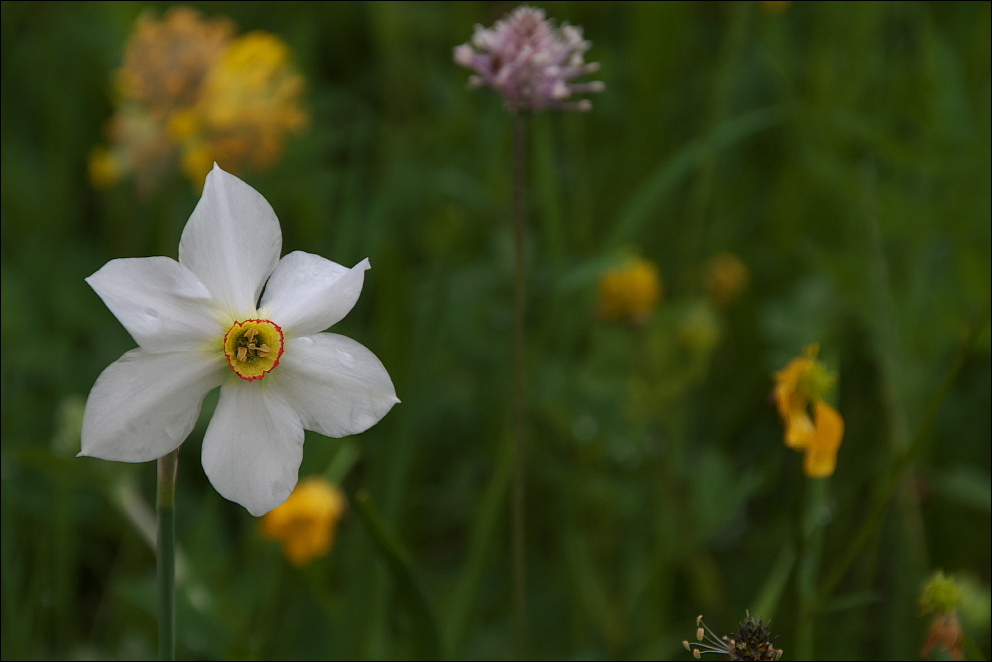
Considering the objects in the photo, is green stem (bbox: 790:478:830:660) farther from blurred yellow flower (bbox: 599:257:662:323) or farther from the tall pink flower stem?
blurred yellow flower (bbox: 599:257:662:323)

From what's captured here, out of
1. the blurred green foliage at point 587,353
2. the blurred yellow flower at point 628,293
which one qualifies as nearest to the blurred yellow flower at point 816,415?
the blurred green foliage at point 587,353

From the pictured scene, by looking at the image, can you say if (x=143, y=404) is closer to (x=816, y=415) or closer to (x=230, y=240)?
(x=230, y=240)

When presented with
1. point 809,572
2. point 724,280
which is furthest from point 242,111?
point 809,572

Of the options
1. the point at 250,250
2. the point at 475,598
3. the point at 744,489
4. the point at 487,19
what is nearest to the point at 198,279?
the point at 250,250

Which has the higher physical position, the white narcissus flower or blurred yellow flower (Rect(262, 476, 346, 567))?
the white narcissus flower

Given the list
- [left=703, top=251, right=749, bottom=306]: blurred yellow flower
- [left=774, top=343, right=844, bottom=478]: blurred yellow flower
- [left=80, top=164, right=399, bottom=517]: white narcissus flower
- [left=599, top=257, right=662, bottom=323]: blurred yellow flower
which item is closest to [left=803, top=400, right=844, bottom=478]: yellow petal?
[left=774, top=343, right=844, bottom=478]: blurred yellow flower

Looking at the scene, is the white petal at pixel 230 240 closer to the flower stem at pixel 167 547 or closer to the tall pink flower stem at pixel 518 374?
the flower stem at pixel 167 547

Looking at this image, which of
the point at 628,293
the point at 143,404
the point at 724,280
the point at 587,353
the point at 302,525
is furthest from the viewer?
the point at 587,353
